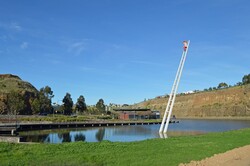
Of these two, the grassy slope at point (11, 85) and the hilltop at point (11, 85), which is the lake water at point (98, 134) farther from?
the grassy slope at point (11, 85)

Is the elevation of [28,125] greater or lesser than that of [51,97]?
lesser

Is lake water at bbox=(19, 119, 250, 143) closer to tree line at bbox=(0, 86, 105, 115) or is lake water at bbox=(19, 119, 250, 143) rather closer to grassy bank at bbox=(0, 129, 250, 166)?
grassy bank at bbox=(0, 129, 250, 166)

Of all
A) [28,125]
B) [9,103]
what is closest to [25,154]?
[28,125]

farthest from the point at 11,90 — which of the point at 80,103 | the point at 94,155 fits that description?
the point at 94,155

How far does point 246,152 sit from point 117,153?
36.4ft

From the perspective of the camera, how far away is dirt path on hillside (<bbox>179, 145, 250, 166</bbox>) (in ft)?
68.7

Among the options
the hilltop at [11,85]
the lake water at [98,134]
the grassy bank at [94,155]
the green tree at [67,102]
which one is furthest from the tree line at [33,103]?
the grassy bank at [94,155]

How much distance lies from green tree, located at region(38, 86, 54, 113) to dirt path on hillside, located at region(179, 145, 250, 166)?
120 m

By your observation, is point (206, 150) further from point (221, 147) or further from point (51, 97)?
point (51, 97)

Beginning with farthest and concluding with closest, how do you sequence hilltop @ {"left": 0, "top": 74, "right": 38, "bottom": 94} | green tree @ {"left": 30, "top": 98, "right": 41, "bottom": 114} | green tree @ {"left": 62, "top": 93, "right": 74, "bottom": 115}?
hilltop @ {"left": 0, "top": 74, "right": 38, "bottom": 94} → green tree @ {"left": 62, "top": 93, "right": 74, "bottom": 115} → green tree @ {"left": 30, "top": 98, "right": 41, "bottom": 114}

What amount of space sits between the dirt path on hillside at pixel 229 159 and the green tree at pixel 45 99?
4732 inches

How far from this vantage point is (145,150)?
24.5 m

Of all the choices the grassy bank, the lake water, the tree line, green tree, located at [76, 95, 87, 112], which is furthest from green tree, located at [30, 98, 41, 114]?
the grassy bank

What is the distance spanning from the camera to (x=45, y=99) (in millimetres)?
140250
